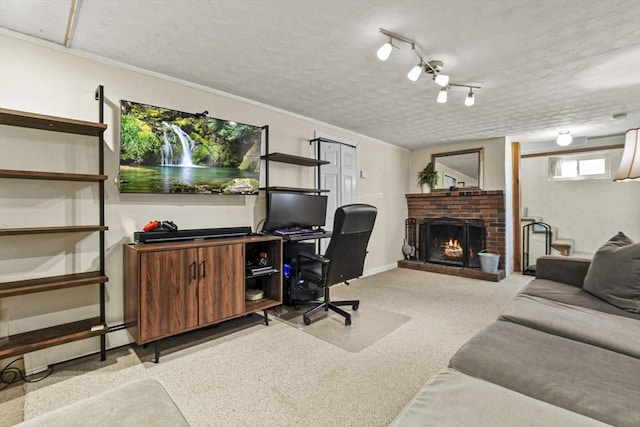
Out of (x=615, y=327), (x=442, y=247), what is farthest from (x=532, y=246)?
(x=615, y=327)

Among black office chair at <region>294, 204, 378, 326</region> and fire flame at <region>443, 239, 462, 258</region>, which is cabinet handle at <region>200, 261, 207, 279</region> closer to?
black office chair at <region>294, 204, 378, 326</region>

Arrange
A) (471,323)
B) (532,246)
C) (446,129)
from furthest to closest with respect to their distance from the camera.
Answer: (532,246) → (446,129) → (471,323)

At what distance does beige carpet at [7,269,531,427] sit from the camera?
1.64m

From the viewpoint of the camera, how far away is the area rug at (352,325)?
2477 mm

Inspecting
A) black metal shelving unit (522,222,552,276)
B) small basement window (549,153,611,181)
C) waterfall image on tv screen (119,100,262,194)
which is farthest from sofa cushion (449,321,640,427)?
small basement window (549,153,611,181)

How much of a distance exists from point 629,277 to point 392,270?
11.7 ft

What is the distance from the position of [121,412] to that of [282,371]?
4.04 ft

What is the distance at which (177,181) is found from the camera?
102 inches

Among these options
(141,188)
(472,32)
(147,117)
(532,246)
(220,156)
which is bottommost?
(532,246)

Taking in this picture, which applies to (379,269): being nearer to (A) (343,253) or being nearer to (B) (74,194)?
(A) (343,253)

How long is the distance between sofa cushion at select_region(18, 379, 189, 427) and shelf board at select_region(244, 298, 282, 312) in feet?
5.34

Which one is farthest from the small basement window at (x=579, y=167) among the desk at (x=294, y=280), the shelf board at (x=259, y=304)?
the shelf board at (x=259, y=304)

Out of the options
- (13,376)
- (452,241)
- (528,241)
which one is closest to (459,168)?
(452,241)

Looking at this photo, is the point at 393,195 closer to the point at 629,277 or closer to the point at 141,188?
the point at 629,277
